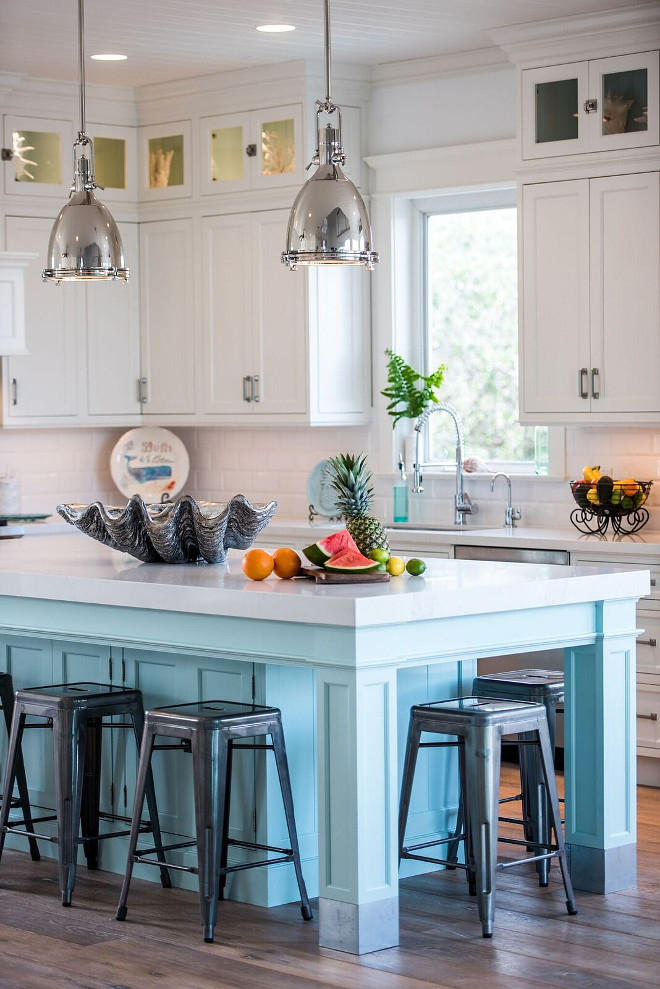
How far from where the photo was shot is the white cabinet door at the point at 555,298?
6016 mm

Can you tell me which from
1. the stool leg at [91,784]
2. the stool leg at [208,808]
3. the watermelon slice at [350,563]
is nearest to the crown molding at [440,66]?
the watermelon slice at [350,563]

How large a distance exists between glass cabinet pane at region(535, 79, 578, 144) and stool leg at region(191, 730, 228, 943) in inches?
124

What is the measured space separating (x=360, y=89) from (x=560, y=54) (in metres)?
1.24

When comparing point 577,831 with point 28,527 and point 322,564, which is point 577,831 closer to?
point 322,564

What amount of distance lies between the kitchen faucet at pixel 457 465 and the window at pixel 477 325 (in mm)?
123

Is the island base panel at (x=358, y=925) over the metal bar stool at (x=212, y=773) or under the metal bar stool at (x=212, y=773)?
under

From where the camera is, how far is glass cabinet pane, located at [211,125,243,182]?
23.1 feet

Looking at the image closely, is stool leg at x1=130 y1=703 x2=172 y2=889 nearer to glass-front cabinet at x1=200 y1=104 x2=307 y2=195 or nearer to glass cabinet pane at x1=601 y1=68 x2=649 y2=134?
glass cabinet pane at x1=601 y1=68 x2=649 y2=134

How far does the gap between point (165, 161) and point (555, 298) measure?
2.27 m

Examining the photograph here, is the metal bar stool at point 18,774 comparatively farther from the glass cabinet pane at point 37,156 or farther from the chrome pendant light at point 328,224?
the glass cabinet pane at point 37,156

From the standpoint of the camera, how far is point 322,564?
4125 millimetres

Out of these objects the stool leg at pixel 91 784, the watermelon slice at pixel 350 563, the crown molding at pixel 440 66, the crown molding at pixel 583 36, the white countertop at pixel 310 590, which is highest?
the crown molding at pixel 440 66

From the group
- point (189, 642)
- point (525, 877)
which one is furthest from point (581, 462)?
point (189, 642)

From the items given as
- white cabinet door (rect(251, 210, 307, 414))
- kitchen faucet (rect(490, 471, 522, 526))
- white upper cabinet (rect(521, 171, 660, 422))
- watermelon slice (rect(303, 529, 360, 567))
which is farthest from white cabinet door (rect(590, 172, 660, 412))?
watermelon slice (rect(303, 529, 360, 567))
